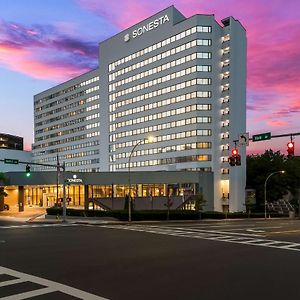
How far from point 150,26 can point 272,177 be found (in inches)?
2322

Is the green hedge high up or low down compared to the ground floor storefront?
down

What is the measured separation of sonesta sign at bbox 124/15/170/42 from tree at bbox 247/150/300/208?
1839 inches

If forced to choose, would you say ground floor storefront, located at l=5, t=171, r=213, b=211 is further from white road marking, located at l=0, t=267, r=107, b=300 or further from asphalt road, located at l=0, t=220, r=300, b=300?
white road marking, located at l=0, t=267, r=107, b=300

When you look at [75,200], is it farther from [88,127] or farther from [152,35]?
[88,127]

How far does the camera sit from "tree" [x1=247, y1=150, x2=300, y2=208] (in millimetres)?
99375

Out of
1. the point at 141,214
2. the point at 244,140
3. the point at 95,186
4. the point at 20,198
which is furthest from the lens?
the point at 95,186

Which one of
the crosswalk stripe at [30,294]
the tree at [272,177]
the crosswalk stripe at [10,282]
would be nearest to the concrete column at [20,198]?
the tree at [272,177]

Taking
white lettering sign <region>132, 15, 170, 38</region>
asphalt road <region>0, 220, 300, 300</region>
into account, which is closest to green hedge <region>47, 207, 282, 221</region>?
asphalt road <region>0, 220, 300, 300</region>

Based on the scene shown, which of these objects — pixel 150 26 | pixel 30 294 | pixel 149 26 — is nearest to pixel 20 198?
pixel 150 26

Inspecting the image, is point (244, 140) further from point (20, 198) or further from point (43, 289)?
point (20, 198)

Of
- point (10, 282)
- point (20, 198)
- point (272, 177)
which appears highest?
point (272, 177)

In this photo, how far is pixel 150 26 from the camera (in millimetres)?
131000

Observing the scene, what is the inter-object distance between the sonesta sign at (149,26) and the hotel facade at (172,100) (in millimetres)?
284

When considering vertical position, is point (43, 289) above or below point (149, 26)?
below
